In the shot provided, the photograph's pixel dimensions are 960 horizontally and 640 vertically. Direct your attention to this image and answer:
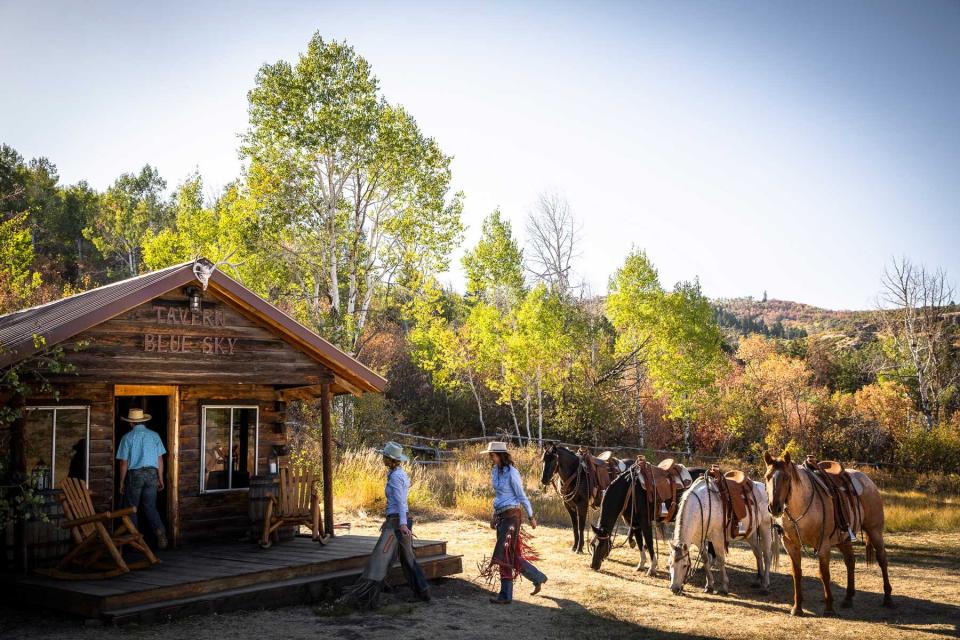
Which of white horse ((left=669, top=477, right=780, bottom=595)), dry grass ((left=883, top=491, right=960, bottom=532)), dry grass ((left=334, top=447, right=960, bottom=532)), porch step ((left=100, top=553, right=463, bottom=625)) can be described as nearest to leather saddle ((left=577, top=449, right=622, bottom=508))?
dry grass ((left=334, top=447, right=960, bottom=532))

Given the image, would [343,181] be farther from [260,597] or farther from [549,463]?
[260,597]

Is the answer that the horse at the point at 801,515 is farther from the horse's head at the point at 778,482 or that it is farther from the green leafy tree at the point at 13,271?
the green leafy tree at the point at 13,271

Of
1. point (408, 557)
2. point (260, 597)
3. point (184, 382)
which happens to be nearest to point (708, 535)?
point (408, 557)

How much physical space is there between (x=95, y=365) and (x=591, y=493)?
27.8 feet

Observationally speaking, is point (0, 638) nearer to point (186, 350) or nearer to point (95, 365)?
point (95, 365)

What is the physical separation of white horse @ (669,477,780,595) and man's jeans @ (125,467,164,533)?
22.7 feet

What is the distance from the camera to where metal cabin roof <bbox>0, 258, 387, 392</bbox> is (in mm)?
8539

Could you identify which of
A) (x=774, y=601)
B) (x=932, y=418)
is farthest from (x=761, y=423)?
(x=774, y=601)

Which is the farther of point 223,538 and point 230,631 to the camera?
point 223,538

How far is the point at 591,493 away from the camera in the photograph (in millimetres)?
13750

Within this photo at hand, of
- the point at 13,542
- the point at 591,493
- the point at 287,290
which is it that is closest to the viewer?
the point at 13,542

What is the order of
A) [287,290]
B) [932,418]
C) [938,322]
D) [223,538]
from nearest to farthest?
[223,538] → [287,290] → [932,418] → [938,322]

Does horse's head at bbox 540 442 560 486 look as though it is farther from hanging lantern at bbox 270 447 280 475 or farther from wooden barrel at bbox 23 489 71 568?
wooden barrel at bbox 23 489 71 568

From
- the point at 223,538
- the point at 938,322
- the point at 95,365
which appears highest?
the point at 938,322
